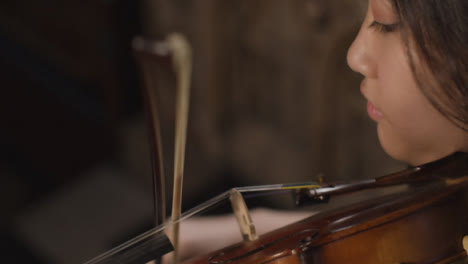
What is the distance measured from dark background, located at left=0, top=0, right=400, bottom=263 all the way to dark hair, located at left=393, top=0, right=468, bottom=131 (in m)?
0.73

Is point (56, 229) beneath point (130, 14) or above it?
beneath

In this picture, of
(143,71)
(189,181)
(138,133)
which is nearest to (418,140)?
(143,71)

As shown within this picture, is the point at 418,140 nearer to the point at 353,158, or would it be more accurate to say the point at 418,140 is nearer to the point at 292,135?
the point at 353,158

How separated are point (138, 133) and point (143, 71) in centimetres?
123

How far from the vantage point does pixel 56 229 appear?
1470 millimetres

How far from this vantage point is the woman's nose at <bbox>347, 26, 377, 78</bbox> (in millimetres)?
468

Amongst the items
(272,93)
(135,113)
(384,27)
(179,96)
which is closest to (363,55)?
(384,27)

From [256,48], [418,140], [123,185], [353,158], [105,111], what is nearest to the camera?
[418,140]

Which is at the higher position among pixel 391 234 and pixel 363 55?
pixel 363 55

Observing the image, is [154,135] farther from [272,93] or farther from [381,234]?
[272,93]

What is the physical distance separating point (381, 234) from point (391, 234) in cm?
1

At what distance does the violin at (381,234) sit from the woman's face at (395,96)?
4 centimetres

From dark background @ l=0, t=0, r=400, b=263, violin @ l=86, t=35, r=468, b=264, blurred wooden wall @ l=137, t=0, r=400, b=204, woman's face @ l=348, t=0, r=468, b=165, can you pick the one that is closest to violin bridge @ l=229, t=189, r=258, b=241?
violin @ l=86, t=35, r=468, b=264

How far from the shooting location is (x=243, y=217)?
0.54 m
